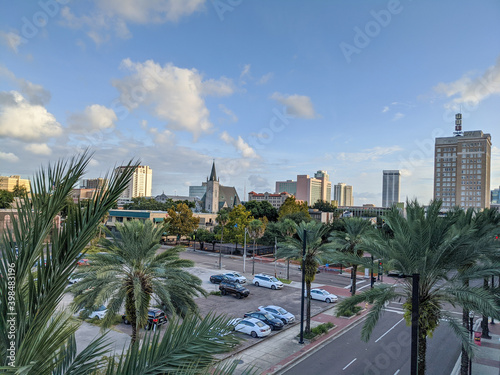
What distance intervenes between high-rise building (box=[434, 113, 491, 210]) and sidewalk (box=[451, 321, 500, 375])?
86151mm

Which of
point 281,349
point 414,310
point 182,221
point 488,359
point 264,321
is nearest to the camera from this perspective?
point 414,310

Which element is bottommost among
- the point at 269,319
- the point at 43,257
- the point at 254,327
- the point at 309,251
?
the point at 269,319

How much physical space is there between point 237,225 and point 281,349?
31.6 meters

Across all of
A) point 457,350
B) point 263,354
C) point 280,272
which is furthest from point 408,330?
point 280,272

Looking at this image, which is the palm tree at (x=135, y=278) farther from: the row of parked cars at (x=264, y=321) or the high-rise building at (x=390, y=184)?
the high-rise building at (x=390, y=184)

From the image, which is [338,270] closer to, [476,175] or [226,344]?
[226,344]

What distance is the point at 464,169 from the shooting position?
3799 inches

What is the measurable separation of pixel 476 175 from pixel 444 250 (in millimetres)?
105980

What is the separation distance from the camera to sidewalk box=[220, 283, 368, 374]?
15.1m

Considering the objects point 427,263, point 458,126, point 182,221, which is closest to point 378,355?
point 427,263

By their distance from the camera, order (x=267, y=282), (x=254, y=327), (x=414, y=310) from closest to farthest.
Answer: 1. (x=414, y=310)
2. (x=254, y=327)
3. (x=267, y=282)

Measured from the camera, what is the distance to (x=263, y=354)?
16.3 meters

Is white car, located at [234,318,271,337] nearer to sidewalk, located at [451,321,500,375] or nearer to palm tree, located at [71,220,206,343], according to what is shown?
palm tree, located at [71,220,206,343]

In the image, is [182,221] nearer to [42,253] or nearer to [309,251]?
[309,251]
